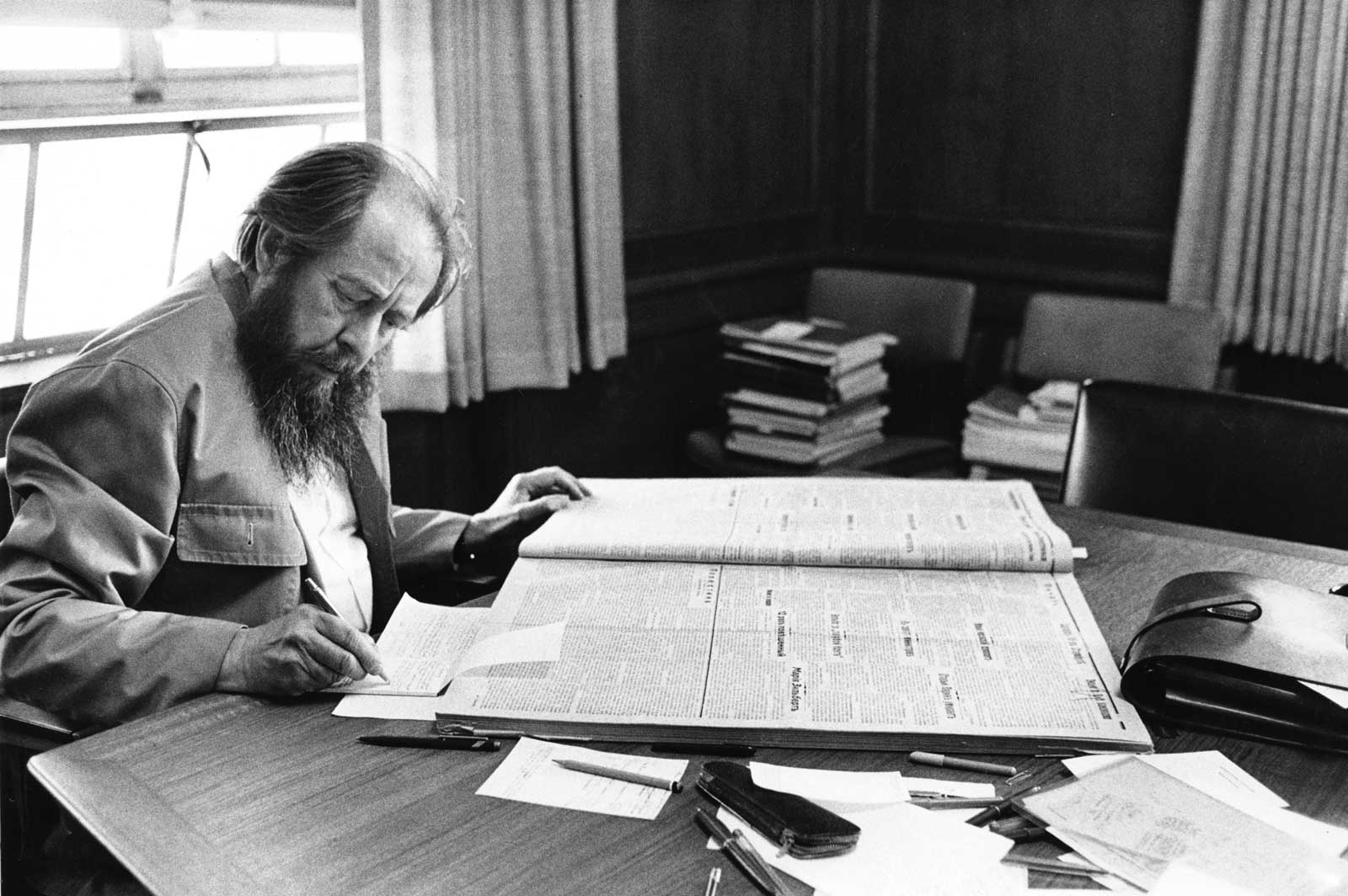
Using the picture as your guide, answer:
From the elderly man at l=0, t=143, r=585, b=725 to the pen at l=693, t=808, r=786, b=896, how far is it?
0.45m

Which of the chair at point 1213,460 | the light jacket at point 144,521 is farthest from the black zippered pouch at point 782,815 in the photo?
the chair at point 1213,460

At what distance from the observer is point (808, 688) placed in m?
1.34

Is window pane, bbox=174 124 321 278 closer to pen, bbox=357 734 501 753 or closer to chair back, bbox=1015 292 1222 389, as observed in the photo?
pen, bbox=357 734 501 753

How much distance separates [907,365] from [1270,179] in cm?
104

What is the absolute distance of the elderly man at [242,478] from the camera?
1486 mm

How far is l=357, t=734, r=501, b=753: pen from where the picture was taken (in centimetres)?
129

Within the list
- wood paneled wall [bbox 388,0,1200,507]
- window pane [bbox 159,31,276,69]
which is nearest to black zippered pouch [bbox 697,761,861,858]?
window pane [bbox 159,31,276,69]

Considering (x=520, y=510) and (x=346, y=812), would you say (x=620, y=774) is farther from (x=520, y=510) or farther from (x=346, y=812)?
(x=520, y=510)

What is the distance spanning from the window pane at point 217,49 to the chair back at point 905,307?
176 centimetres

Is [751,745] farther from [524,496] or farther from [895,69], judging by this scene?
[895,69]

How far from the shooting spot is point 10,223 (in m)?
2.42

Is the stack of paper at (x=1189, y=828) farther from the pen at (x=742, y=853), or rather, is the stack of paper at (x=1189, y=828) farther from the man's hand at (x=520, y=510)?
the man's hand at (x=520, y=510)

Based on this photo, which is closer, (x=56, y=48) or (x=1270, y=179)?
(x=56, y=48)

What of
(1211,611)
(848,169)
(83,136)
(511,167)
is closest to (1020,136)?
(848,169)
